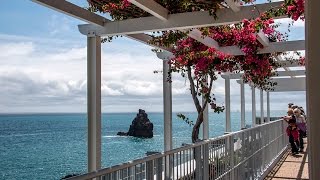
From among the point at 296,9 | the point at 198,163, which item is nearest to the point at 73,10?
the point at 198,163

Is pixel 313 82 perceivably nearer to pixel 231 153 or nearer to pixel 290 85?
pixel 231 153

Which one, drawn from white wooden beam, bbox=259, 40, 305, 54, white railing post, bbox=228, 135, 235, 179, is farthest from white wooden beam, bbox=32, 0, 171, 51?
white wooden beam, bbox=259, 40, 305, 54

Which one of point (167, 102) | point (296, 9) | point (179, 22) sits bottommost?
point (167, 102)

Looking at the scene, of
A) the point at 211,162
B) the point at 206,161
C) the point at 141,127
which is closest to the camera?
the point at 206,161

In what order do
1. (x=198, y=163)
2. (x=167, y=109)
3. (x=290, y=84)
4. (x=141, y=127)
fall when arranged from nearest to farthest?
(x=198, y=163), (x=167, y=109), (x=290, y=84), (x=141, y=127)

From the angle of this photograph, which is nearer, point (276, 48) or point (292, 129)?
point (276, 48)

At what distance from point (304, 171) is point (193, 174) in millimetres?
4917

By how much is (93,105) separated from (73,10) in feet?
4.42

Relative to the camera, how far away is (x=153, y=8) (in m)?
5.06

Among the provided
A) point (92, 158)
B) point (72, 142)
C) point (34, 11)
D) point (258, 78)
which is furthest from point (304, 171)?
point (72, 142)

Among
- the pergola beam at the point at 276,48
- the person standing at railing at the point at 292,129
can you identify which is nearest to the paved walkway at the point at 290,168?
the person standing at railing at the point at 292,129

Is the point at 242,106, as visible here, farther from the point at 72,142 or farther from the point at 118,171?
the point at 72,142

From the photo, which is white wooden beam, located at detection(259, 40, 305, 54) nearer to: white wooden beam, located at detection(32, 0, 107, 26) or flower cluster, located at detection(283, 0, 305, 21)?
white wooden beam, located at detection(32, 0, 107, 26)

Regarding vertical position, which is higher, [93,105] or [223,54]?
[223,54]
